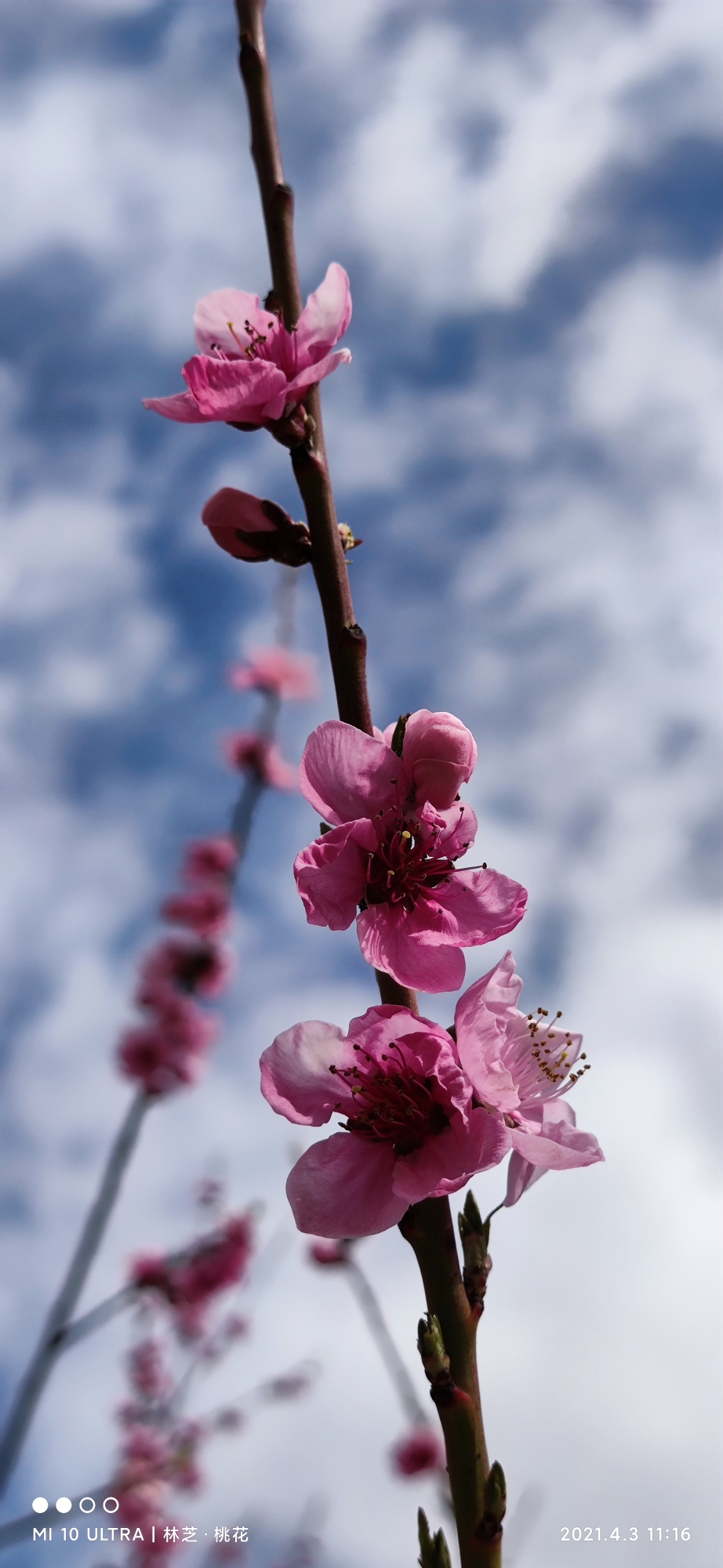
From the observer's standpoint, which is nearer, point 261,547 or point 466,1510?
point 466,1510

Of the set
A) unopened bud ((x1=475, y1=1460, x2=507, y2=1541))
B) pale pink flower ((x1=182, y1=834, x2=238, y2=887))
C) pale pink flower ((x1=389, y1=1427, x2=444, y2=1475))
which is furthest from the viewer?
pale pink flower ((x1=389, y1=1427, x2=444, y2=1475))

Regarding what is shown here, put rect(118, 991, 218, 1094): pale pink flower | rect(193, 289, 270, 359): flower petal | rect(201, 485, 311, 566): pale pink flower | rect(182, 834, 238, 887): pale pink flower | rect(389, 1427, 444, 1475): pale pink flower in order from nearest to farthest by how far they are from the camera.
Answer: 1. rect(201, 485, 311, 566): pale pink flower
2. rect(193, 289, 270, 359): flower petal
3. rect(118, 991, 218, 1094): pale pink flower
4. rect(182, 834, 238, 887): pale pink flower
5. rect(389, 1427, 444, 1475): pale pink flower

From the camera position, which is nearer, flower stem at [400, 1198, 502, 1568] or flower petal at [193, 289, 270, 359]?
flower stem at [400, 1198, 502, 1568]

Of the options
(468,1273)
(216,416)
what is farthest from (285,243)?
(468,1273)

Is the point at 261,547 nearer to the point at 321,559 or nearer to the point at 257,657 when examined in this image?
the point at 321,559

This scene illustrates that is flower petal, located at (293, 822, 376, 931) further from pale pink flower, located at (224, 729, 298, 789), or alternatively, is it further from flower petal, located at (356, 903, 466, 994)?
pale pink flower, located at (224, 729, 298, 789)

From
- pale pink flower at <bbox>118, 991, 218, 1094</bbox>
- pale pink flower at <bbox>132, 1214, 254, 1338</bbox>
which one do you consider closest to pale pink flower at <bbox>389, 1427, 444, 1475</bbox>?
pale pink flower at <bbox>132, 1214, 254, 1338</bbox>

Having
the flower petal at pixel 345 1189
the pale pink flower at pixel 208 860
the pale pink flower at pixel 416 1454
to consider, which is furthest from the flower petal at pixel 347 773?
the pale pink flower at pixel 416 1454
